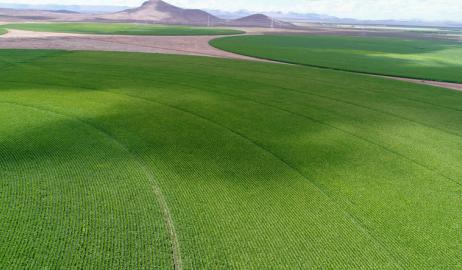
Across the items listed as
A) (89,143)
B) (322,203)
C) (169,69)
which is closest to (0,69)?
(169,69)

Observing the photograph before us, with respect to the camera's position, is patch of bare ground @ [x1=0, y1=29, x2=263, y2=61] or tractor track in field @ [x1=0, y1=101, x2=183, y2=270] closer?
tractor track in field @ [x1=0, y1=101, x2=183, y2=270]

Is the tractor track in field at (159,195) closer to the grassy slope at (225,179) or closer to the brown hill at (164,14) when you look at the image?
the grassy slope at (225,179)

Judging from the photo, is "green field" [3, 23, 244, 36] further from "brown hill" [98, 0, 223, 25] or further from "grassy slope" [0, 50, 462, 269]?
"brown hill" [98, 0, 223, 25]

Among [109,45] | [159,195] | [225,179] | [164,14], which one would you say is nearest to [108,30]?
[109,45]

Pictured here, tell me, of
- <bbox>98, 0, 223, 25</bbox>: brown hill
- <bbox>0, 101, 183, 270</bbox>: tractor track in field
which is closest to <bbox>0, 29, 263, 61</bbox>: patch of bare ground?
<bbox>0, 101, 183, 270</bbox>: tractor track in field

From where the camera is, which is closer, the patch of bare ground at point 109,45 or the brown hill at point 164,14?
the patch of bare ground at point 109,45

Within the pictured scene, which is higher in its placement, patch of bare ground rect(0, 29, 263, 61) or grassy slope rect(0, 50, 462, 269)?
patch of bare ground rect(0, 29, 263, 61)

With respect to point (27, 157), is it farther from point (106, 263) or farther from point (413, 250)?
point (413, 250)

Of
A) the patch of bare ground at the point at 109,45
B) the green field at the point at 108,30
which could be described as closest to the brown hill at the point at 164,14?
the green field at the point at 108,30
